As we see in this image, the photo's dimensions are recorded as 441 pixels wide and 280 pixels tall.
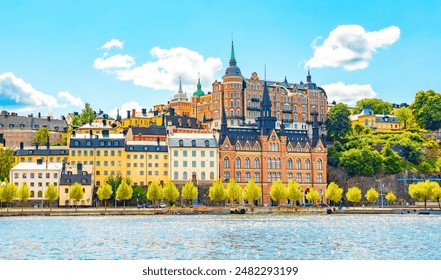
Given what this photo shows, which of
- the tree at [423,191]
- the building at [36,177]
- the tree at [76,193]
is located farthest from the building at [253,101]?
the tree at [76,193]

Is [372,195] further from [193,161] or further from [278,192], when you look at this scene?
[193,161]

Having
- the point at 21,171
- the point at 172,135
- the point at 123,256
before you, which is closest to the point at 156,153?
the point at 172,135

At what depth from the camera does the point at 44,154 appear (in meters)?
120

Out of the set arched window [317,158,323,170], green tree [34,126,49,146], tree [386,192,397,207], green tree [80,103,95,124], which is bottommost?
tree [386,192,397,207]

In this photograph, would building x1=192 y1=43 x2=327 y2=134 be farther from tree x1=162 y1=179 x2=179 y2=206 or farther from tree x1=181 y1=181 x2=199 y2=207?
tree x1=162 y1=179 x2=179 y2=206

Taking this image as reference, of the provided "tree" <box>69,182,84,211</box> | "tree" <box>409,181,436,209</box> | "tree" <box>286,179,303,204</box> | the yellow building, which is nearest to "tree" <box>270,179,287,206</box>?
"tree" <box>286,179,303,204</box>

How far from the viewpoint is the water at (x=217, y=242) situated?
45188 mm

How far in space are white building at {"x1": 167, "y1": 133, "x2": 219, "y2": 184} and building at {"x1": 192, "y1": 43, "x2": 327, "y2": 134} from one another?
19.7 metres

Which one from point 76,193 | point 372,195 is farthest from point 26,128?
point 372,195

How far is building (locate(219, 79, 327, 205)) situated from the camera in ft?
401

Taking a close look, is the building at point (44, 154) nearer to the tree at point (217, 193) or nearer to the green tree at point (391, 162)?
the tree at point (217, 193)

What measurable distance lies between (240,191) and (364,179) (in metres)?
26.6

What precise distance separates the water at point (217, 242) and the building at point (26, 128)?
7971 cm
